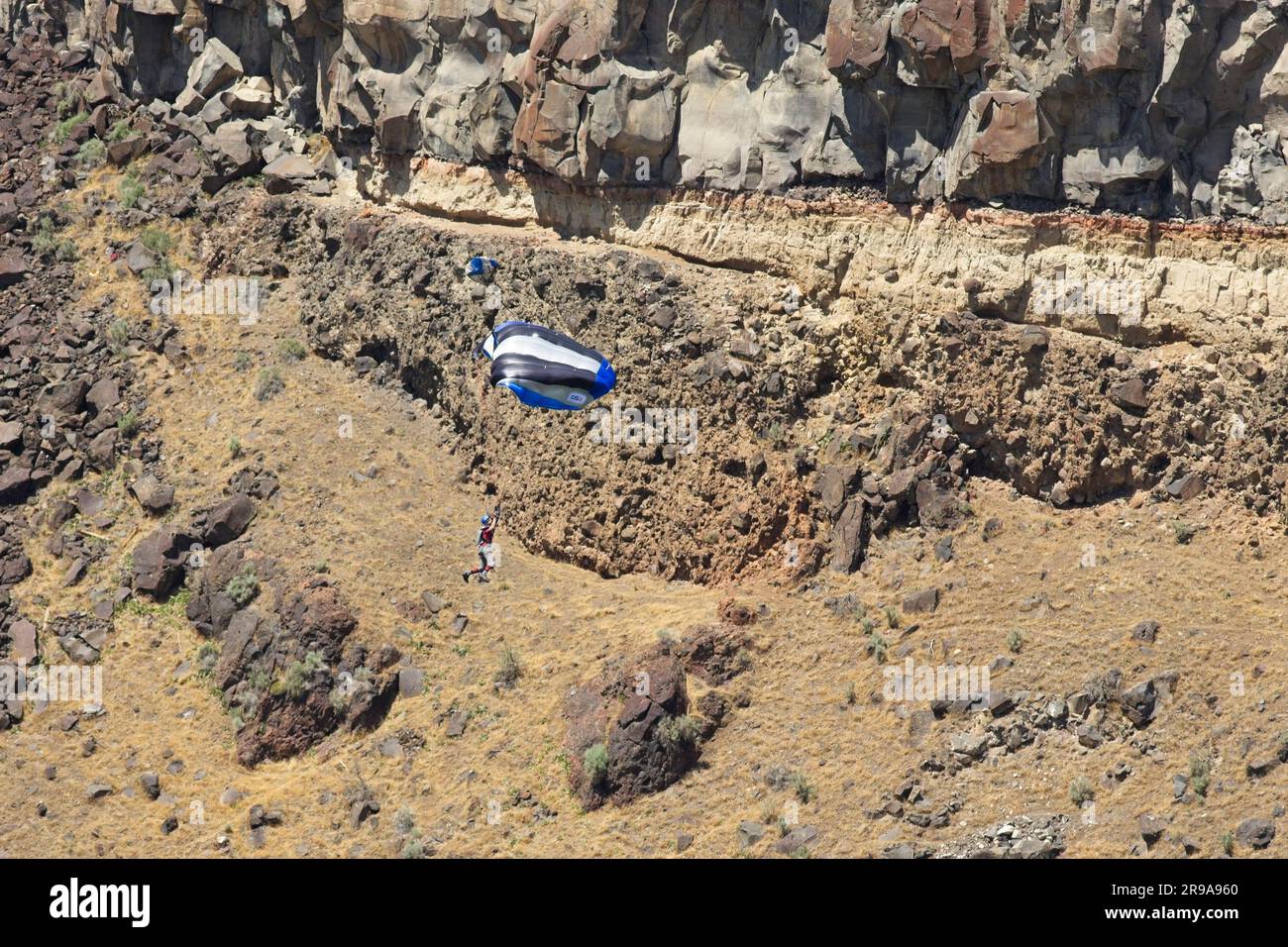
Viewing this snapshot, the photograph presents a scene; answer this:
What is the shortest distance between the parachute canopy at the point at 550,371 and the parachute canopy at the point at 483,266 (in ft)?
17.9

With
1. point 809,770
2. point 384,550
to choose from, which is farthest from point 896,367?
point 384,550

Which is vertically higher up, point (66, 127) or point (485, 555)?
point (66, 127)

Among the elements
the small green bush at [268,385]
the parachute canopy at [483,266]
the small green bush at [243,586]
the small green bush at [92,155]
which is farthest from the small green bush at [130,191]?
the small green bush at [243,586]

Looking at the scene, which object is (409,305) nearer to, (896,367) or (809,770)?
(896,367)

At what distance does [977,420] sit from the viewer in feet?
116

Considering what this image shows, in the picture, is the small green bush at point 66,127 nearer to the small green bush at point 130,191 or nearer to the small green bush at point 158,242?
the small green bush at point 130,191

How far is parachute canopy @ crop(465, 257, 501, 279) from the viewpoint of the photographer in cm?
4100

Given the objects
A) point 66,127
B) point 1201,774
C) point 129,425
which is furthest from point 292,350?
point 1201,774

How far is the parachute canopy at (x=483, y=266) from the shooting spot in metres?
41.0

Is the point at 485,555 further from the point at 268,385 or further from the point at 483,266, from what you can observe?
the point at 268,385

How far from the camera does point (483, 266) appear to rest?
41125 mm

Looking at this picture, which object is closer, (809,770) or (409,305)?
(809,770)

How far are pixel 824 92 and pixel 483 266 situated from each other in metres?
Answer: 7.96

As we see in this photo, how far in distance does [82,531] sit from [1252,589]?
22304mm
